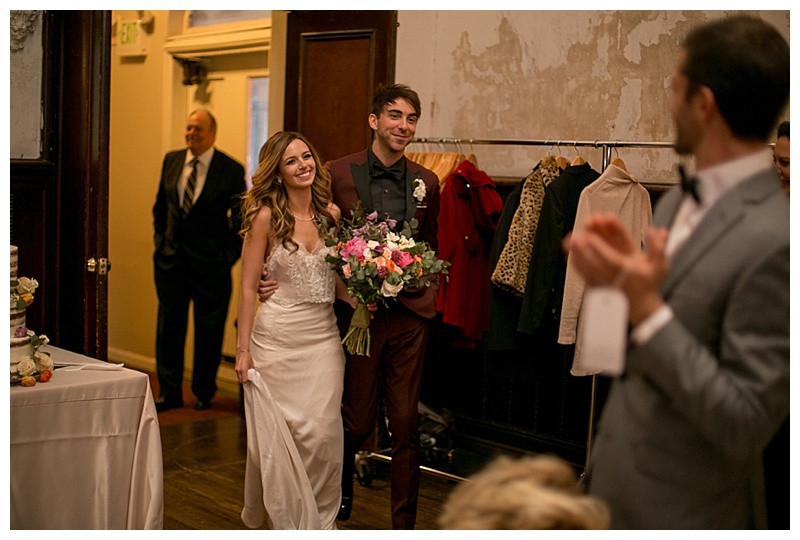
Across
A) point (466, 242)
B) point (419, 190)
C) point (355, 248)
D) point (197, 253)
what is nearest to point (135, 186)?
point (197, 253)

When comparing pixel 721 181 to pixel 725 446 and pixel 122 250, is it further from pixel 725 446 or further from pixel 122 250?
pixel 122 250

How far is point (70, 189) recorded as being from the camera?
4395 millimetres

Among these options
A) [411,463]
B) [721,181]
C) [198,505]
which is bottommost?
[198,505]

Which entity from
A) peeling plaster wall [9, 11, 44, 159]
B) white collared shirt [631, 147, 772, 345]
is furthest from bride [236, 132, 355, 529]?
white collared shirt [631, 147, 772, 345]

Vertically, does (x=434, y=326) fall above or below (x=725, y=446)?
below

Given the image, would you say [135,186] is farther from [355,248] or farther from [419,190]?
[355,248]

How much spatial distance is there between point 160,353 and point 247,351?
2.78m

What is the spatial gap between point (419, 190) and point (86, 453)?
5.35ft

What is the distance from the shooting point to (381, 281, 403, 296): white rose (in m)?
3.64

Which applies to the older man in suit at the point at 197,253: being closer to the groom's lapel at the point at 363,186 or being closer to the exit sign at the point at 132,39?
the exit sign at the point at 132,39

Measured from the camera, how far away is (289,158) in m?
3.81

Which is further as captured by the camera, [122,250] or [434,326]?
[122,250]

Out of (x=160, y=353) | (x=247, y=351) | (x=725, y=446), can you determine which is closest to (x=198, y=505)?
(x=247, y=351)
